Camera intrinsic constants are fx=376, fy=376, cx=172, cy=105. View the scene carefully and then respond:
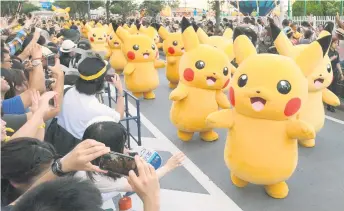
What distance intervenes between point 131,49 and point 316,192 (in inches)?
202

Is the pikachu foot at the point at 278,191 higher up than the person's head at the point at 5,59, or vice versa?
the person's head at the point at 5,59

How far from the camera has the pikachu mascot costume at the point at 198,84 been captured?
209 inches

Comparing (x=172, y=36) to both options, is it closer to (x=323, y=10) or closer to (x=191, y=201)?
(x=191, y=201)

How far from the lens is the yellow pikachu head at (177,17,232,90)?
208 inches

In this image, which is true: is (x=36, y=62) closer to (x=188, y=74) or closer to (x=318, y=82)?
(x=188, y=74)

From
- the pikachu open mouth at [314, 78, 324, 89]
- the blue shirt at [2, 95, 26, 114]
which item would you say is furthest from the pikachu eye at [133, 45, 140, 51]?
the blue shirt at [2, 95, 26, 114]

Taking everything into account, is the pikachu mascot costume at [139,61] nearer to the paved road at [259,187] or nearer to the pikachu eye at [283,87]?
the paved road at [259,187]

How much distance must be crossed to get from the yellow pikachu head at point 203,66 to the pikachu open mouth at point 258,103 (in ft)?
5.23

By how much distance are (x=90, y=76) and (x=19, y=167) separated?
1.73 m

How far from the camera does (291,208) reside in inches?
155

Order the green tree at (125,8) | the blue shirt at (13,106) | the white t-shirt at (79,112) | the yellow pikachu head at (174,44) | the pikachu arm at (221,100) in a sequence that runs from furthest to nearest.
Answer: the green tree at (125,8), the yellow pikachu head at (174,44), the pikachu arm at (221,100), the white t-shirt at (79,112), the blue shirt at (13,106)

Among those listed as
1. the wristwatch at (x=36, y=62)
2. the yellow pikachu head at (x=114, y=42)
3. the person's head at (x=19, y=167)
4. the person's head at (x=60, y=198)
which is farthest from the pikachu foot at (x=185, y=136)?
the yellow pikachu head at (x=114, y=42)

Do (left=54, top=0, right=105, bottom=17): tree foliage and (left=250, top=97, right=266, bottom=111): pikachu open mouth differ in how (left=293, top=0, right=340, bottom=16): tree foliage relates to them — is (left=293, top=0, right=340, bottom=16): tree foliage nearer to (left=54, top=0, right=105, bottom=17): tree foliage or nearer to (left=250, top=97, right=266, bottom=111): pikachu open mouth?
(left=250, top=97, right=266, bottom=111): pikachu open mouth

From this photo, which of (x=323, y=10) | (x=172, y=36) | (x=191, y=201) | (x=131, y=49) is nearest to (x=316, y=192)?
(x=191, y=201)
